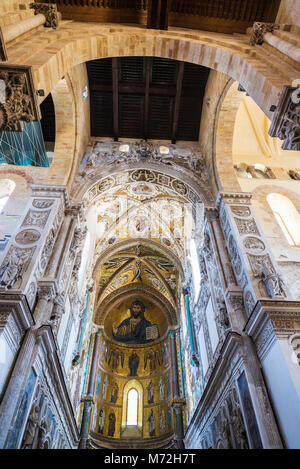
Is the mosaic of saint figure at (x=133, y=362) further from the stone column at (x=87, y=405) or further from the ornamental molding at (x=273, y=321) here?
the ornamental molding at (x=273, y=321)

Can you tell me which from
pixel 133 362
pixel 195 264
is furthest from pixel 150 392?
pixel 195 264

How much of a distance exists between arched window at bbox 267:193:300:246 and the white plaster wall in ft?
15.8

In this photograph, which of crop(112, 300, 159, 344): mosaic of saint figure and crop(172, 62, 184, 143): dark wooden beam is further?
crop(112, 300, 159, 344): mosaic of saint figure

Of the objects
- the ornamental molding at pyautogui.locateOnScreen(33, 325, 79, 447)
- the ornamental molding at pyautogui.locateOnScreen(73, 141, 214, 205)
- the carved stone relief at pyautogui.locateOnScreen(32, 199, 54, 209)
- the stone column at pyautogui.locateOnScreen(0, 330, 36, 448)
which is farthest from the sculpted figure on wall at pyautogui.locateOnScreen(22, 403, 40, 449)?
the ornamental molding at pyautogui.locateOnScreen(73, 141, 214, 205)

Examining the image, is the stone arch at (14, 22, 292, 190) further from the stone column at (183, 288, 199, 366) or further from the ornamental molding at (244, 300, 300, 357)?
the stone column at (183, 288, 199, 366)

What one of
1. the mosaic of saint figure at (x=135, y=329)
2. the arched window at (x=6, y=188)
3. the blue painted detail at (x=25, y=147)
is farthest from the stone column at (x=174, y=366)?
the arched window at (x=6, y=188)

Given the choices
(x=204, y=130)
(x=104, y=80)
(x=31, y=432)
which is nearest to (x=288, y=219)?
(x=204, y=130)

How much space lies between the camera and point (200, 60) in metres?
7.05

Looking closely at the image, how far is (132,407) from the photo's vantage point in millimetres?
16375

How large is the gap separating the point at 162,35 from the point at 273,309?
7025mm

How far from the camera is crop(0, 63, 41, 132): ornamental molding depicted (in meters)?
4.43

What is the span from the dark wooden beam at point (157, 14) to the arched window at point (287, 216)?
6.47 metres

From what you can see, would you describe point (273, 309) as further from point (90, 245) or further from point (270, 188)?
point (90, 245)

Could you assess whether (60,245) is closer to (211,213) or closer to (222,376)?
(211,213)
